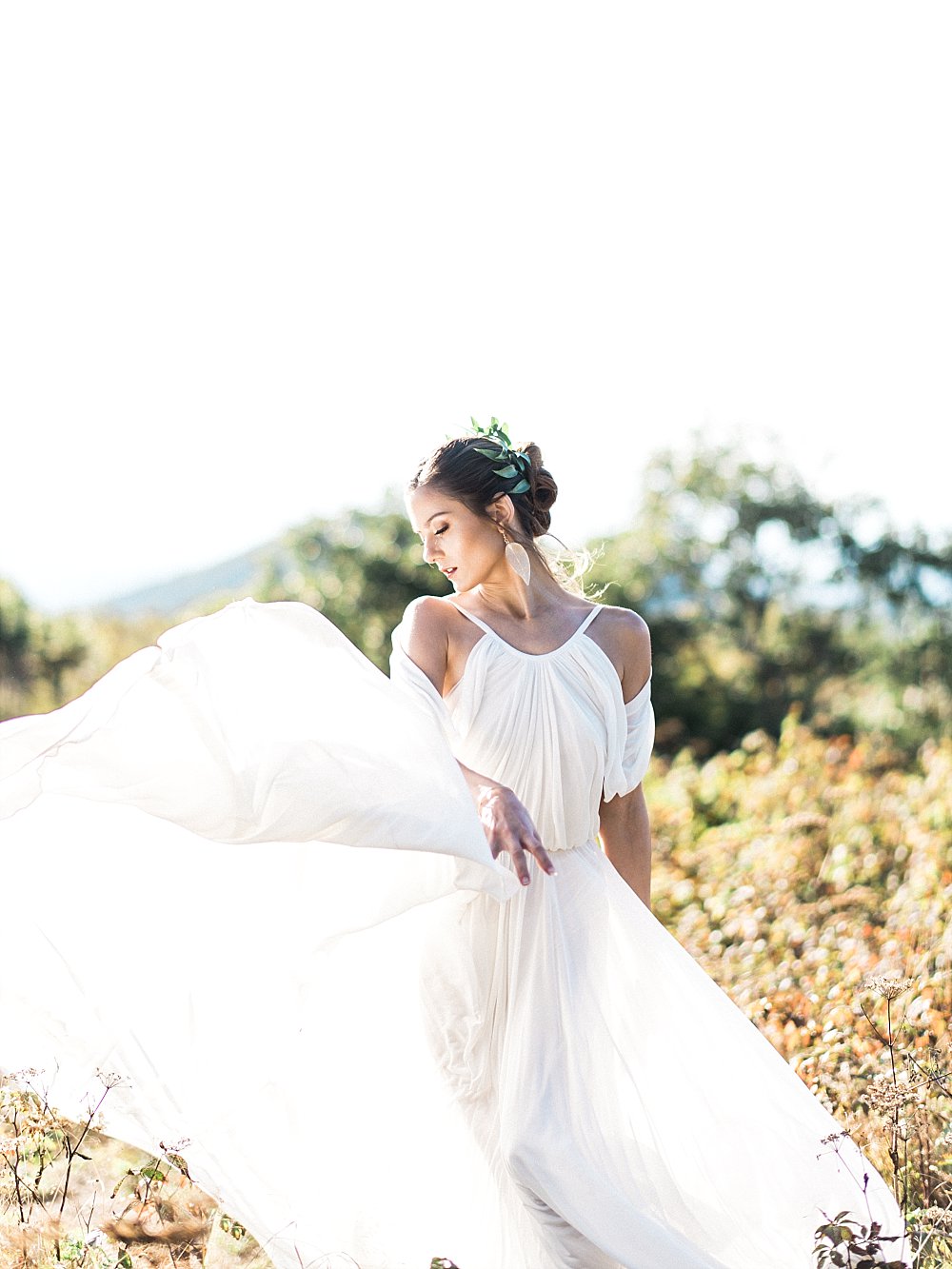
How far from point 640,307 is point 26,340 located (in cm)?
1852

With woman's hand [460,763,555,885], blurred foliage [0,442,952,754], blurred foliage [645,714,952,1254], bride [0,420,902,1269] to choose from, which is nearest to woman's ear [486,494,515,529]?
bride [0,420,902,1269]

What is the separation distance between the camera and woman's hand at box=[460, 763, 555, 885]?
255cm

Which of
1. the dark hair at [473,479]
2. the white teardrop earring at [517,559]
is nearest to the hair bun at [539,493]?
the dark hair at [473,479]

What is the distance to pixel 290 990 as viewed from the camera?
2865mm

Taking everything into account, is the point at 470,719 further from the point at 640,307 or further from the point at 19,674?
the point at 640,307

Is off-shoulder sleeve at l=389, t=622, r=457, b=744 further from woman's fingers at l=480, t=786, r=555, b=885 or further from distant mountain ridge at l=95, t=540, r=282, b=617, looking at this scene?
distant mountain ridge at l=95, t=540, r=282, b=617

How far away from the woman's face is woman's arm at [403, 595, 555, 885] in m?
0.10

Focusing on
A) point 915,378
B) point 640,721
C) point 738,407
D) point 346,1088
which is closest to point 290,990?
point 346,1088

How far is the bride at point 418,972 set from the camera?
2709 mm

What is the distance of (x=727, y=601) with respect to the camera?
16.6 meters

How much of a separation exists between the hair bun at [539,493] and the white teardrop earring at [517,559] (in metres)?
0.12

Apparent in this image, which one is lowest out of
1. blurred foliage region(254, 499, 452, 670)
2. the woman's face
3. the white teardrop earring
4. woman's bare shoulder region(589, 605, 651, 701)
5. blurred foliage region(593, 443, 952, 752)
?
blurred foliage region(593, 443, 952, 752)

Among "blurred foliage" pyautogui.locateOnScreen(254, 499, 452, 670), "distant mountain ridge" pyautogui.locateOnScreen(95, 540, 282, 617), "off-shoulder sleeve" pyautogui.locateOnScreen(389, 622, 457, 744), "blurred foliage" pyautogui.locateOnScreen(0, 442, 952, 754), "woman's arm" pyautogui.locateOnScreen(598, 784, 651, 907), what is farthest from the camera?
"distant mountain ridge" pyautogui.locateOnScreen(95, 540, 282, 617)

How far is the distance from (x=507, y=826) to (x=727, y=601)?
14.4 m
